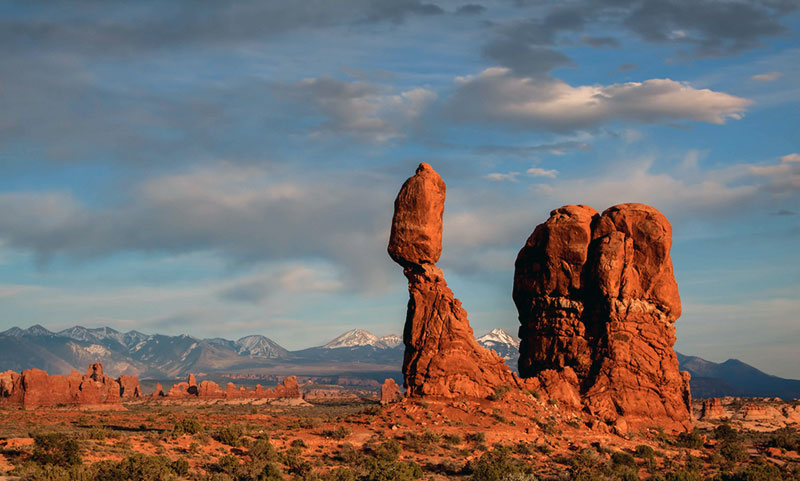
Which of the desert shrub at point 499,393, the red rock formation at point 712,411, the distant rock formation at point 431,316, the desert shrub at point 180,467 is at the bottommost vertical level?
the red rock formation at point 712,411

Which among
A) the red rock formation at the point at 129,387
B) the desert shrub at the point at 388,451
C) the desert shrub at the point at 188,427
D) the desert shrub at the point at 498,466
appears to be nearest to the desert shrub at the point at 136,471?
the desert shrub at the point at 188,427

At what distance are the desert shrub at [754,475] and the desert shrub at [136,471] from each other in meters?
23.1

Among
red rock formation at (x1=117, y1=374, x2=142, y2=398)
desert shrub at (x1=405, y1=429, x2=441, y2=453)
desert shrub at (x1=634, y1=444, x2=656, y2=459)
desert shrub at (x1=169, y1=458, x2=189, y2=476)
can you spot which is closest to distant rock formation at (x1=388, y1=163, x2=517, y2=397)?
desert shrub at (x1=405, y1=429, x2=441, y2=453)

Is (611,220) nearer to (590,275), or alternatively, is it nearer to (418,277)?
(590,275)

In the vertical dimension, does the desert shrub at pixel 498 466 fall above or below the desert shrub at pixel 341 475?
above

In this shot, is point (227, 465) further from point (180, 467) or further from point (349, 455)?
point (349, 455)

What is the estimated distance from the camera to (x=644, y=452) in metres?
39.4

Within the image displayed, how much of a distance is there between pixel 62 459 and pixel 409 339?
1897 centimetres

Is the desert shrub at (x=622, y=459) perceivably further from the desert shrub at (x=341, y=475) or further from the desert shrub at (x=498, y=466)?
the desert shrub at (x=341, y=475)

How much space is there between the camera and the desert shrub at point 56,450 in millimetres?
30078

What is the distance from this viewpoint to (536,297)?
1967 inches

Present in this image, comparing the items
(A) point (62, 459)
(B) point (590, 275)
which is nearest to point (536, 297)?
(B) point (590, 275)

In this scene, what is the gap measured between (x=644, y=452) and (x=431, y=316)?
12.5m

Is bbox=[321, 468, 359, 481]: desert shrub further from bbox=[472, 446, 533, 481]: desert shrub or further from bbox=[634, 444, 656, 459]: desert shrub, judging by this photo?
bbox=[634, 444, 656, 459]: desert shrub
